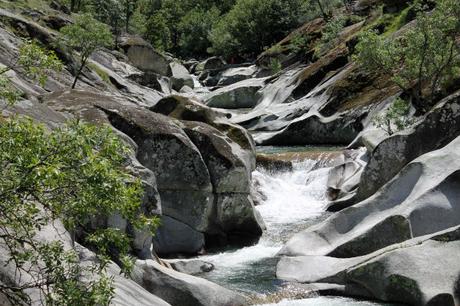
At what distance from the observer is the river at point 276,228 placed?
18203mm

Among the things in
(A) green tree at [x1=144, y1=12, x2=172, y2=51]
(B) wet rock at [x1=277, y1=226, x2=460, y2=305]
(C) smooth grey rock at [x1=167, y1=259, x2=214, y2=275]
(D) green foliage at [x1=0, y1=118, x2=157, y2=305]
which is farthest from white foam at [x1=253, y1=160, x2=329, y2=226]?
(A) green tree at [x1=144, y1=12, x2=172, y2=51]

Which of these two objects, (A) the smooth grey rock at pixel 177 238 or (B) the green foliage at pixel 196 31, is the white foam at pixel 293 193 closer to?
(A) the smooth grey rock at pixel 177 238

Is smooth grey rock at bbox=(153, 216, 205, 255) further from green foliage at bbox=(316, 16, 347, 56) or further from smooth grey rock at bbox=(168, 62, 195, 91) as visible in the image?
smooth grey rock at bbox=(168, 62, 195, 91)

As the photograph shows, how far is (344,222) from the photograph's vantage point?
69.7ft

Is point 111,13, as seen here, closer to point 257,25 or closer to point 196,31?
point 257,25

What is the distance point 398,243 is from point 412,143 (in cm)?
922

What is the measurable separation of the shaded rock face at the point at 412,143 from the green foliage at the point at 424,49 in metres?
6.43

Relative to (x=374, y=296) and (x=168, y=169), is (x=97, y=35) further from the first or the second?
(x=374, y=296)

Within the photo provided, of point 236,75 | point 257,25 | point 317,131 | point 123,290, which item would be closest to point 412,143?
point 123,290

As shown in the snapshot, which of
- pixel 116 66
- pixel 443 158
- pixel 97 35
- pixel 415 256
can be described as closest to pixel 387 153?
pixel 443 158

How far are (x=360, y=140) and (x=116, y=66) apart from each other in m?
33.2

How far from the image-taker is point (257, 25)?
10175 cm

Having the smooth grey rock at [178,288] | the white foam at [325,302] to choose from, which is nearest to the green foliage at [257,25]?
the white foam at [325,302]

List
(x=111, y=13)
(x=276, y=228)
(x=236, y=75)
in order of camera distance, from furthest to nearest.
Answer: (x=236, y=75), (x=111, y=13), (x=276, y=228)
